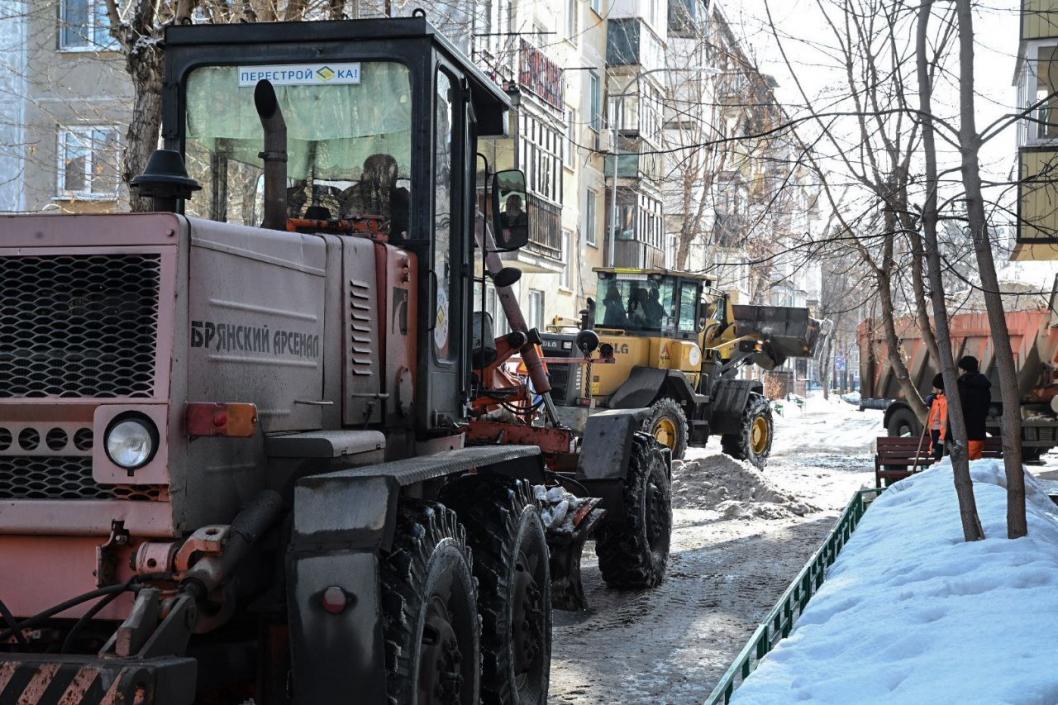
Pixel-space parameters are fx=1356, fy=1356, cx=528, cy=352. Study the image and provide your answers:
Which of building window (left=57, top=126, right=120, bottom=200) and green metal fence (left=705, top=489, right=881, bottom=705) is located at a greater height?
building window (left=57, top=126, right=120, bottom=200)

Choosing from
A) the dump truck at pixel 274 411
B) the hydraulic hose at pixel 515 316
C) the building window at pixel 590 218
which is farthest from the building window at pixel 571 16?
the dump truck at pixel 274 411

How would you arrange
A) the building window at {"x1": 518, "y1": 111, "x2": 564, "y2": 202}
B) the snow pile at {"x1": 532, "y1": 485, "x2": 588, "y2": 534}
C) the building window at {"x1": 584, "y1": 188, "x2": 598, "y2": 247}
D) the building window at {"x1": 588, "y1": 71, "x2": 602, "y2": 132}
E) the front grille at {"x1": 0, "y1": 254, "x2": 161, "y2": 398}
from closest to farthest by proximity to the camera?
the front grille at {"x1": 0, "y1": 254, "x2": 161, "y2": 398}, the snow pile at {"x1": 532, "y1": 485, "x2": 588, "y2": 534}, the building window at {"x1": 518, "y1": 111, "x2": 564, "y2": 202}, the building window at {"x1": 588, "y1": 71, "x2": 602, "y2": 132}, the building window at {"x1": 584, "y1": 188, "x2": 598, "y2": 247}

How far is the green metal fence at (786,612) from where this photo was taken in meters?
4.70

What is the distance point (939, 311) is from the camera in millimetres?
8766

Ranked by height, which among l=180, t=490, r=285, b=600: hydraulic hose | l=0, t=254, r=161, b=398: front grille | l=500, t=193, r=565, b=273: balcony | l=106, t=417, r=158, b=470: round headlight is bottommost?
l=180, t=490, r=285, b=600: hydraulic hose

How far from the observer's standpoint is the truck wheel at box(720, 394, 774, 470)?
910 inches

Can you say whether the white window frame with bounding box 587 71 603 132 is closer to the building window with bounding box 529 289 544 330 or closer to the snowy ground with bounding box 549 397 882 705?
the building window with bounding box 529 289 544 330

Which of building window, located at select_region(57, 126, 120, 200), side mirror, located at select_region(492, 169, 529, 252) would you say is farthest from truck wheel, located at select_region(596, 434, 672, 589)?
building window, located at select_region(57, 126, 120, 200)

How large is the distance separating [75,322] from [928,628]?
148 inches

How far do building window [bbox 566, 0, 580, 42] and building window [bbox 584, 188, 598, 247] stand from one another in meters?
4.97

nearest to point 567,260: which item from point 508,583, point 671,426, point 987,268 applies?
point 671,426

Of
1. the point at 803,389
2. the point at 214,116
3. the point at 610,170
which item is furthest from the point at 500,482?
the point at 803,389

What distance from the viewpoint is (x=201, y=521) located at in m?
4.25

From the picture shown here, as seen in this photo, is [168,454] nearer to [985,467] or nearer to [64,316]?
[64,316]
